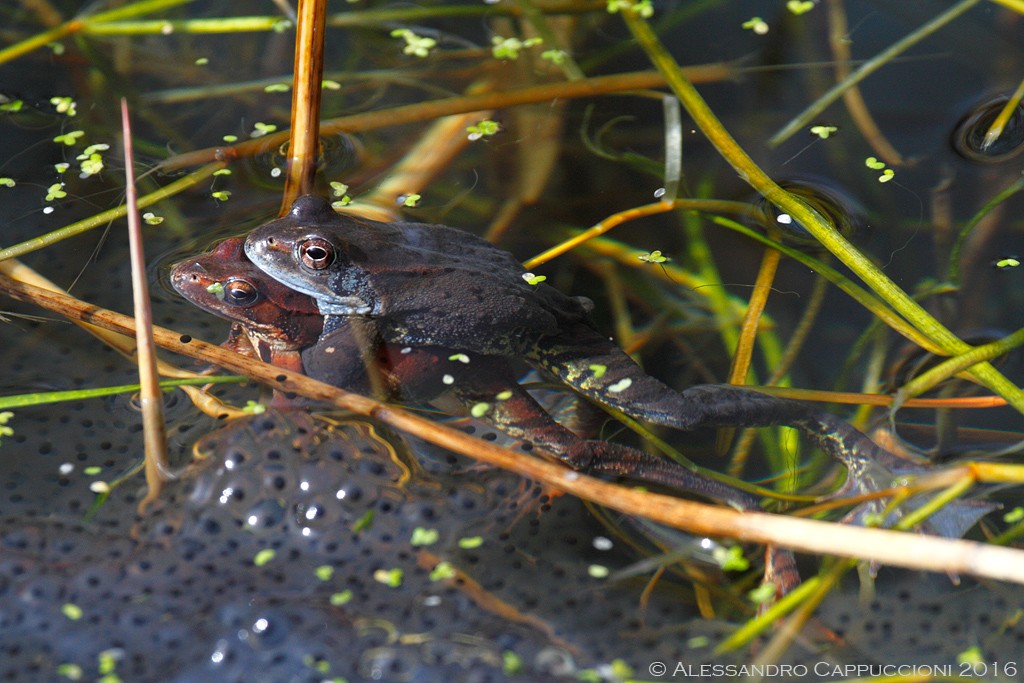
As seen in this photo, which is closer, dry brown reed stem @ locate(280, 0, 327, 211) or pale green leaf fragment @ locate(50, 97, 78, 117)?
dry brown reed stem @ locate(280, 0, 327, 211)

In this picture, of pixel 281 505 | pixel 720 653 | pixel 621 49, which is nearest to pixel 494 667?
pixel 720 653

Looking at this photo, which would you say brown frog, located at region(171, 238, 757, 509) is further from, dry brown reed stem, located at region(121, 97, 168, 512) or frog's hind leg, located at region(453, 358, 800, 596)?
dry brown reed stem, located at region(121, 97, 168, 512)

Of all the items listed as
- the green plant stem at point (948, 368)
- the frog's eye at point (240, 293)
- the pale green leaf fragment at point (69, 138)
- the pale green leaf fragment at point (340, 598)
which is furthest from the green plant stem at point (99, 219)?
the green plant stem at point (948, 368)

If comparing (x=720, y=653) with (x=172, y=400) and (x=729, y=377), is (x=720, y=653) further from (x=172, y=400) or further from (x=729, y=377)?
(x=172, y=400)

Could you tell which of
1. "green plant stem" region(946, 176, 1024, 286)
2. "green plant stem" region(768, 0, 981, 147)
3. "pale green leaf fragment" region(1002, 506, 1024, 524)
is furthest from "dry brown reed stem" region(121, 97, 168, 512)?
"green plant stem" region(946, 176, 1024, 286)

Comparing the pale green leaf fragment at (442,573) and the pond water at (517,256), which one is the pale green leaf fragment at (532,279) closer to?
the pond water at (517,256)

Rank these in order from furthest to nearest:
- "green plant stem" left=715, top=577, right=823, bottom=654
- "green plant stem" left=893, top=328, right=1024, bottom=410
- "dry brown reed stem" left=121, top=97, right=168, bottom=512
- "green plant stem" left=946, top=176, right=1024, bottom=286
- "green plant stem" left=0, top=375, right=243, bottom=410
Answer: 1. "green plant stem" left=946, top=176, right=1024, bottom=286
2. "green plant stem" left=893, top=328, right=1024, bottom=410
3. "green plant stem" left=0, top=375, right=243, bottom=410
4. "dry brown reed stem" left=121, top=97, right=168, bottom=512
5. "green plant stem" left=715, top=577, right=823, bottom=654
